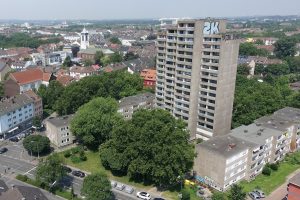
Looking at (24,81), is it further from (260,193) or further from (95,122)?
(260,193)

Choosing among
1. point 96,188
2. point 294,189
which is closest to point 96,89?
point 96,188

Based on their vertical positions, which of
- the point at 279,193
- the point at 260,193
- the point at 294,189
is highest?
the point at 294,189

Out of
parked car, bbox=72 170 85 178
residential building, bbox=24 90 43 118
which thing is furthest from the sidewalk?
residential building, bbox=24 90 43 118

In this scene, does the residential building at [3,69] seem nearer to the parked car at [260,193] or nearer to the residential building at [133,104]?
the residential building at [133,104]

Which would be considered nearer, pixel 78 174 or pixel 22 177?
pixel 22 177

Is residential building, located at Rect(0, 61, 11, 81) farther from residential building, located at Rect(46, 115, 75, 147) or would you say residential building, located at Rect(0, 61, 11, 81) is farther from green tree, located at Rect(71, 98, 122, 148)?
green tree, located at Rect(71, 98, 122, 148)

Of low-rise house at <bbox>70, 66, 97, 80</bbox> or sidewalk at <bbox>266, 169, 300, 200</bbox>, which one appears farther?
low-rise house at <bbox>70, 66, 97, 80</bbox>

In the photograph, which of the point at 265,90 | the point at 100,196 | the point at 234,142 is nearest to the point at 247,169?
the point at 234,142
